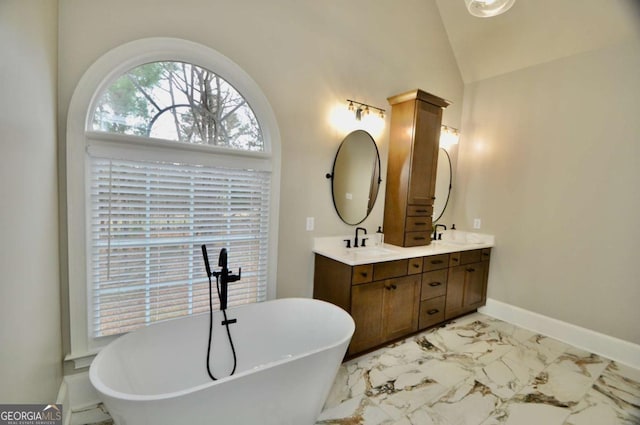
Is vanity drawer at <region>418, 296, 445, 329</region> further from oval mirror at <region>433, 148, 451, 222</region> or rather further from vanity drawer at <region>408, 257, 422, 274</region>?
oval mirror at <region>433, 148, 451, 222</region>

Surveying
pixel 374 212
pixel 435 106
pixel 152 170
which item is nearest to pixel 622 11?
pixel 435 106

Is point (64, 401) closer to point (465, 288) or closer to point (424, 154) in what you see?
point (424, 154)

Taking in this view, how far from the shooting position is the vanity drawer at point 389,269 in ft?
7.63

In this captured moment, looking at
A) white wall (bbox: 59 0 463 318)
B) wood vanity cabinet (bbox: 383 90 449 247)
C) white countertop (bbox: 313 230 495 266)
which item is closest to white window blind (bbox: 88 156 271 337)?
white wall (bbox: 59 0 463 318)

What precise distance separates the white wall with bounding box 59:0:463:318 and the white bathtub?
0.44m

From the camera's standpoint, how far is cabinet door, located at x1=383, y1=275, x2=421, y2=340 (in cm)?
245

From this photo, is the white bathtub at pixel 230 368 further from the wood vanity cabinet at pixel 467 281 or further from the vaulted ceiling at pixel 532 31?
the vaulted ceiling at pixel 532 31

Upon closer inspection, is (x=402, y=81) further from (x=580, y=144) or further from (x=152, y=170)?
(x=152, y=170)

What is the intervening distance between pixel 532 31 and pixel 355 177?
237 cm

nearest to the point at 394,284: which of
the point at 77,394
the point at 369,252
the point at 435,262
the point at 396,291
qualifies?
the point at 396,291

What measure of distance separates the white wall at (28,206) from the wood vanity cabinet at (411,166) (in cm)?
264

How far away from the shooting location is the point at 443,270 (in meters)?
2.91

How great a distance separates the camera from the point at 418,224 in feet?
9.68

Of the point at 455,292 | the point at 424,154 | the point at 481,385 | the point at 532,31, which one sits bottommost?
the point at 481,385
